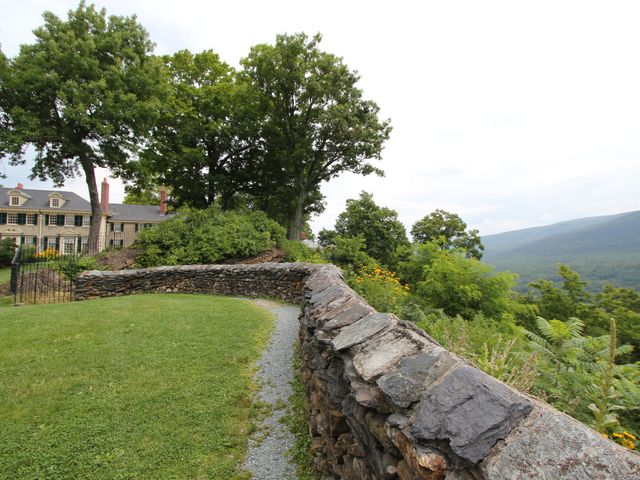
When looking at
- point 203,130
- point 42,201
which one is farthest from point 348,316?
point 42,201

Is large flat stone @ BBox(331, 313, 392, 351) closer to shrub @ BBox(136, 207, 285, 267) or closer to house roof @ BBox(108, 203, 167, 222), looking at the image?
shrub @ BBox(136, 207, 285, 267)

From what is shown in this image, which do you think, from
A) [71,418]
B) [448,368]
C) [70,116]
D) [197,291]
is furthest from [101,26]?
[448,368]

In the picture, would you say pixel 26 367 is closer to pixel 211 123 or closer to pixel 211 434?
pixel 211 434

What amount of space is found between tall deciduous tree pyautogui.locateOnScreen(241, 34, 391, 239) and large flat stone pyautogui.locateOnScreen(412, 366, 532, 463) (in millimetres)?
21658

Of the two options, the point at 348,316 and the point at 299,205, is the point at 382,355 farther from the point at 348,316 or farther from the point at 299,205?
the point at 299,205

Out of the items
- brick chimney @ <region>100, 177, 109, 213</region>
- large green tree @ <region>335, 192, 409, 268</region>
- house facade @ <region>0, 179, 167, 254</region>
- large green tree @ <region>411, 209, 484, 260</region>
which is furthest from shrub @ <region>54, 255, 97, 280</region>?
large green tree @ <region>411, 209, 484, 260</region>

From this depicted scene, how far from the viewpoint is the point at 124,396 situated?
4.24 metres

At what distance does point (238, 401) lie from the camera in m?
4.34

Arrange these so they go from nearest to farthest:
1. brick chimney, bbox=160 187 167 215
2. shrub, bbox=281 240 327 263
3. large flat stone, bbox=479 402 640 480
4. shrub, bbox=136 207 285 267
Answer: large flat stone, bbox=479 402 640 480
shrub, bbox=136 207 285 267
shrub, bbox=281 240 327 263
brick chimney, bbox=160 187 167 215

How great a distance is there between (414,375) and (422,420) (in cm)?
29

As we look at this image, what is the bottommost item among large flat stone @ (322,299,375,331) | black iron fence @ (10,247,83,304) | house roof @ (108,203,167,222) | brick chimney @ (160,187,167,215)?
black iron fence @ (10,247,83,304)

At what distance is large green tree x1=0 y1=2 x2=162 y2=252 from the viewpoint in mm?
15508

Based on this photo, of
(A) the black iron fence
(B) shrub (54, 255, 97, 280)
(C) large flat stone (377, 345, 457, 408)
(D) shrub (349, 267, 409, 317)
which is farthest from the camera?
(B) shrub (54, 255, 97, 280)

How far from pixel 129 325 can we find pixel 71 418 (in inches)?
143
